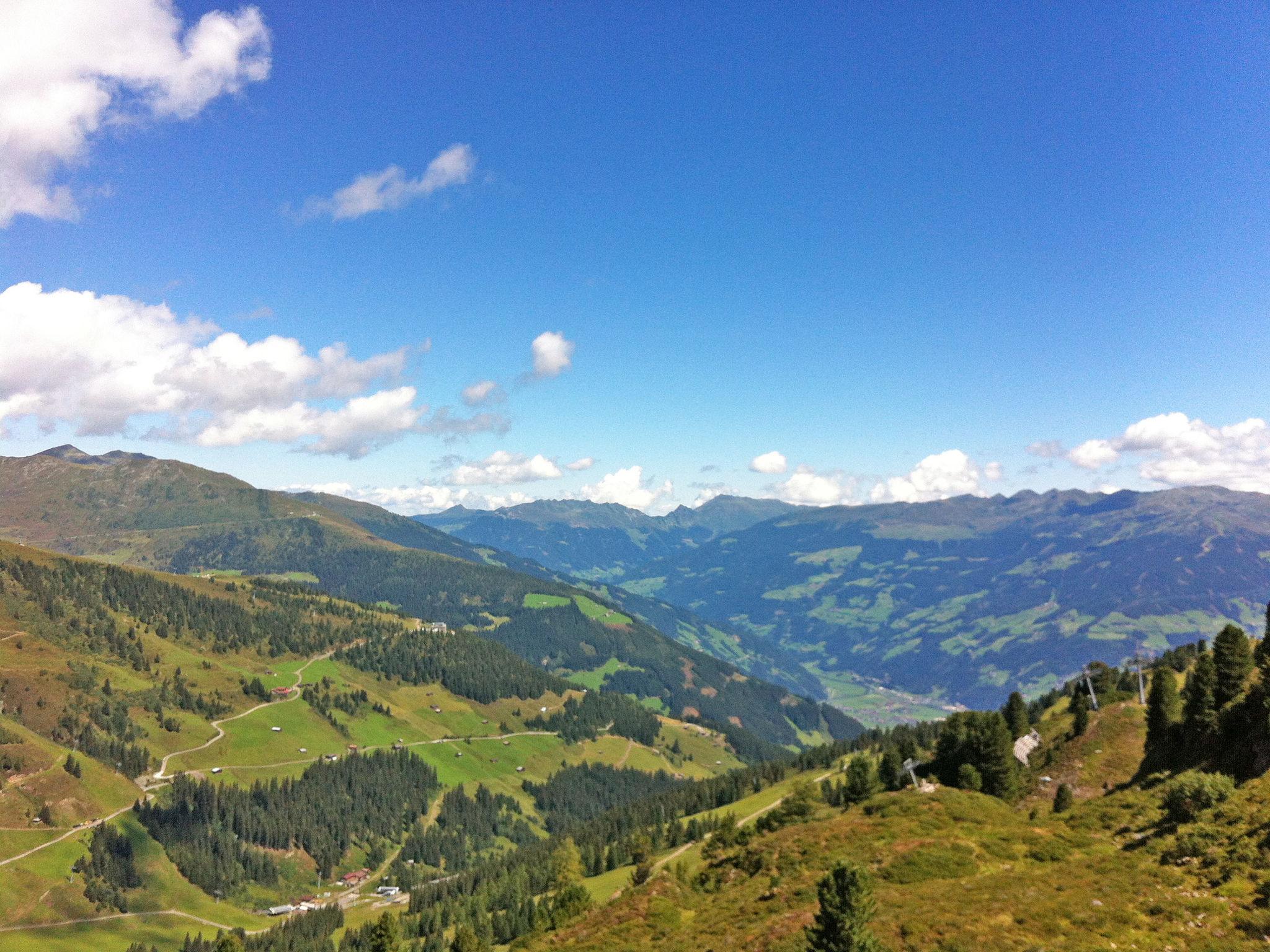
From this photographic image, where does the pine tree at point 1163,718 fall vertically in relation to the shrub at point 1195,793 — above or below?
below

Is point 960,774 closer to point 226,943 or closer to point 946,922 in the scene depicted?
point 946,922

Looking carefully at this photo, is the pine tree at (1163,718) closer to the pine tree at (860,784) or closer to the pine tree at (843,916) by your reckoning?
the pine tree at (860,784)

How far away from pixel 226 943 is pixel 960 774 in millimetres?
112912

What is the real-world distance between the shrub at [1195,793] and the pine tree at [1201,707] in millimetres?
A: 22111

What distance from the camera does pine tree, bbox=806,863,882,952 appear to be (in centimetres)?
4269

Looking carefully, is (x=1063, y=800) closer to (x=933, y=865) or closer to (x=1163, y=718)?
(x=1163, y=718)

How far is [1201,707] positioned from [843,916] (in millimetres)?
63428

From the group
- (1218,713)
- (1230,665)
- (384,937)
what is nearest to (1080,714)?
(1230,665)

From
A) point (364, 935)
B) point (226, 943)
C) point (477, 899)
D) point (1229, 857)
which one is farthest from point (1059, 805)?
point (364, 935)

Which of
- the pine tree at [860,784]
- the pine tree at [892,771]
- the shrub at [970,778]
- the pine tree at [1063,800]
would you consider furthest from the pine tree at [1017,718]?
the pine tree at [1063,800]

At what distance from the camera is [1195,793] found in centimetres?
5709

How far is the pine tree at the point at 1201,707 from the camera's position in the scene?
77.6 m

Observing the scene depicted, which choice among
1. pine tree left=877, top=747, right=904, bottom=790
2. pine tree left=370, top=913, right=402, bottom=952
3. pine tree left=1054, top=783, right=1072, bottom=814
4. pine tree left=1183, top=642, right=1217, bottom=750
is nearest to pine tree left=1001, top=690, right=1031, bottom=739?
pine tree left=877, top=747, right=904, bottom=790

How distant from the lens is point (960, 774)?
352ft
